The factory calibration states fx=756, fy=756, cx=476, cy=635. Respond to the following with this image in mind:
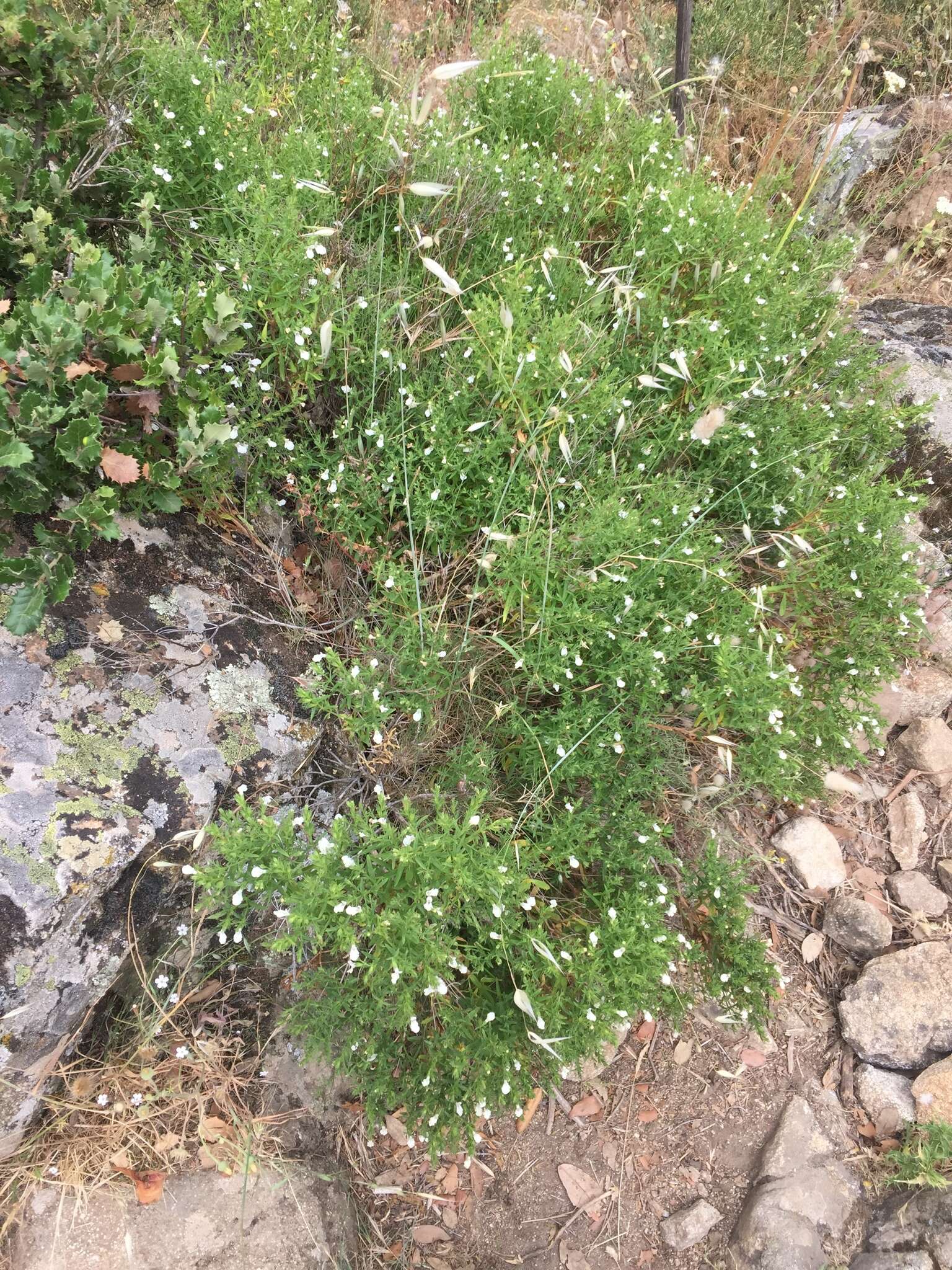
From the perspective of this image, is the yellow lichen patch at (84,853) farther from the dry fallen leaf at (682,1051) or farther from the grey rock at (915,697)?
the grey rock at (915,697)

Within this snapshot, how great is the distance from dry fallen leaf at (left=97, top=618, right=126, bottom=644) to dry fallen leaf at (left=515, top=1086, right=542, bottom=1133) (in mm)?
2428

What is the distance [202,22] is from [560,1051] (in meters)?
4.99

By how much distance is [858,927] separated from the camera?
3.52 metres

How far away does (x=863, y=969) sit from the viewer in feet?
11.5

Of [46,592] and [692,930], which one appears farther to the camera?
[692,930]

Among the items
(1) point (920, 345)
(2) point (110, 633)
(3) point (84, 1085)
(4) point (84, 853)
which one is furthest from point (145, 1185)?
(1) point (920, 345)

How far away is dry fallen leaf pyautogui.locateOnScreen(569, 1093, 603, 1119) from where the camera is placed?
3.16 metres

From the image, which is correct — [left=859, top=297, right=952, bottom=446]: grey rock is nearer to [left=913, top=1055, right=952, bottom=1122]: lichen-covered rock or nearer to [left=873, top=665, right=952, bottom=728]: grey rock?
[left=873, top=665, right=952, bottom=728]: grey rock

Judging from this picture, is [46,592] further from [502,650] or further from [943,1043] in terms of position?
[943,1043]

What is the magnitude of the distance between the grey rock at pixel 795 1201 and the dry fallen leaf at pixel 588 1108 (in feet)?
2.18

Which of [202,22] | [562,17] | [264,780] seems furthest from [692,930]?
[562,17]

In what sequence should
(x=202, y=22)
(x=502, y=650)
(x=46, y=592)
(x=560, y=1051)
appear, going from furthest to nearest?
(x=202, y=22) → (x=502, y=650) → (x=560, y=1051) → (x=46, y=592)

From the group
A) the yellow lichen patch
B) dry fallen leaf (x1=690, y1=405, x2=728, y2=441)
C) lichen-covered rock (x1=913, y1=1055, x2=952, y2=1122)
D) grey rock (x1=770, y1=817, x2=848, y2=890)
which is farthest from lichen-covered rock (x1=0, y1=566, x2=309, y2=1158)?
lichen-covered rock (x1=913, y1=1055, x2=952, y2=1122)

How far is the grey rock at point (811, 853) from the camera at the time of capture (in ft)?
12.0
